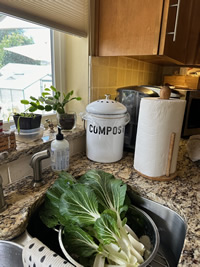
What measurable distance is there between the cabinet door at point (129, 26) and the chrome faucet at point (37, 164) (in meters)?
0.63

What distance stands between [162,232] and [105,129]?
0.50m

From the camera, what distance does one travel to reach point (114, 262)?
54cm

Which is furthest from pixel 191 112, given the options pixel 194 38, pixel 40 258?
pixel 40 258

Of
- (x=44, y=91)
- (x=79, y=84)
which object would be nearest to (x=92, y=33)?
(x=79, y=84)

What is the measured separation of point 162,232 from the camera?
0.74 m

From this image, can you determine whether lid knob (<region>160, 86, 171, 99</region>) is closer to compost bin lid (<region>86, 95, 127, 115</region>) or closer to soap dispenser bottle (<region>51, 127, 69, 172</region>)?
compost bin lid (<region>86, 95, 127, 115</region>)

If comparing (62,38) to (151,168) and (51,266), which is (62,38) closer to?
(151,168)

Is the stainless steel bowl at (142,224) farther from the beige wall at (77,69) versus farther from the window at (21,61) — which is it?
the window at (21,61)

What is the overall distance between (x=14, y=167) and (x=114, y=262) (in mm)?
505

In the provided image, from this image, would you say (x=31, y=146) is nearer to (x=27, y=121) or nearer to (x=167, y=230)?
(x=27, y=121)

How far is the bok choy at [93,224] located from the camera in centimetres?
51

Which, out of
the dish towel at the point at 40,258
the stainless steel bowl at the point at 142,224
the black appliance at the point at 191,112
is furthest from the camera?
the black appliance at the point at 191,112

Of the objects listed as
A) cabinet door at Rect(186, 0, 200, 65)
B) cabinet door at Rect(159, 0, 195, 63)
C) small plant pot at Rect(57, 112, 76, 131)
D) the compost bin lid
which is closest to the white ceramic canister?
the compost bin lid

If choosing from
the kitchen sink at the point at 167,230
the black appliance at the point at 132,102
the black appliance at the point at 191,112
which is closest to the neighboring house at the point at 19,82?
the black appliance at the point at 132,102
